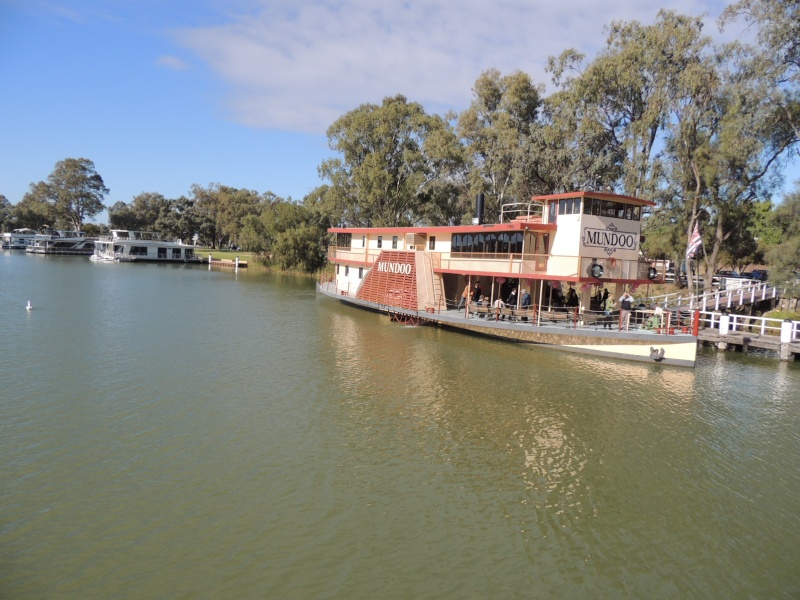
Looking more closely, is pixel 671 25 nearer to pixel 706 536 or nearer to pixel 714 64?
pixel 714 64

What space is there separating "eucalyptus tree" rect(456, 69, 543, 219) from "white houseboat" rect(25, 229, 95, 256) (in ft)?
292

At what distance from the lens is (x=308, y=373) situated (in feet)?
62.8

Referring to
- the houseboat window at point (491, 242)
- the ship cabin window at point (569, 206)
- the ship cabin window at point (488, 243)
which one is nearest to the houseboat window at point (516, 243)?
the ship cabin window at point (488, 243)

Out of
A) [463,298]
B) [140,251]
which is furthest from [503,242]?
[140,251]

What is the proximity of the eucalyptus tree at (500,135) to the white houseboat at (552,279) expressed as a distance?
56.8ft

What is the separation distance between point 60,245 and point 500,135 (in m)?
98.4

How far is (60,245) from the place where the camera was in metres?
107

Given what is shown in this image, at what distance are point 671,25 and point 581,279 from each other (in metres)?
23.9

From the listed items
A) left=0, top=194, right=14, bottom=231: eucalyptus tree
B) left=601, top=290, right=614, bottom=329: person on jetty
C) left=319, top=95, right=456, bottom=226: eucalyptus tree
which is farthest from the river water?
left=0, top=194, right=14, bottom=231: eucalyptus tree

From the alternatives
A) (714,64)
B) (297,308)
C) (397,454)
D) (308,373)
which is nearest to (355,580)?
(397,454)

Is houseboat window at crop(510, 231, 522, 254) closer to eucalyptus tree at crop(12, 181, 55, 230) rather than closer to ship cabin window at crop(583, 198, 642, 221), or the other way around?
ship cabin window at crop(583, 198, 642, 221)

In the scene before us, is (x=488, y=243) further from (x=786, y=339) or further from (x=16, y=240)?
(x=16, y=240)

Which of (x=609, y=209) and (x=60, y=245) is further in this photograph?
(x=60, y=245)

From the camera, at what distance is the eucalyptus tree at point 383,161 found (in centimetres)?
5606
